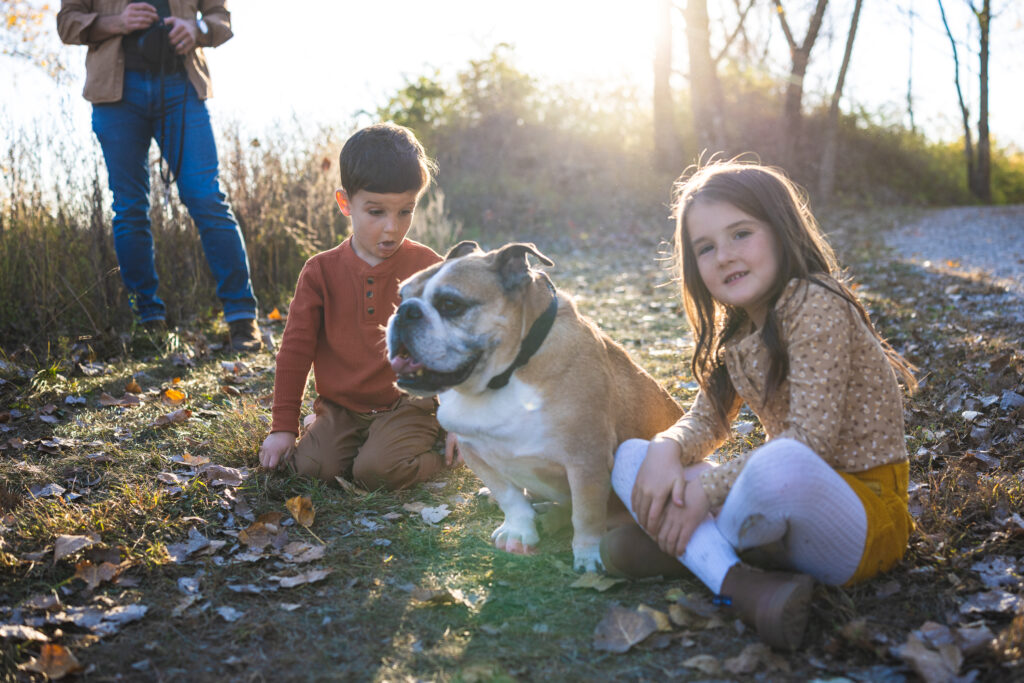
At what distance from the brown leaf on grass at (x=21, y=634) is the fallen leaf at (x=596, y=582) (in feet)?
5.74

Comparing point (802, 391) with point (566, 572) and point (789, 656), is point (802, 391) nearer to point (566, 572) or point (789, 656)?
point (789, 656)

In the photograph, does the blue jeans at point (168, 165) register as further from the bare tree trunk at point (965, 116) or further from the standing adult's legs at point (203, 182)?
the bare tree trunk at point (965, 116)

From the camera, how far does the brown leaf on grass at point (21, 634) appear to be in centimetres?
241

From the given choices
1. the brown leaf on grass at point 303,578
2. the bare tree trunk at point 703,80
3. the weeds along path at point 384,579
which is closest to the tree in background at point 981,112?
the bare tree trunk at point 703,80

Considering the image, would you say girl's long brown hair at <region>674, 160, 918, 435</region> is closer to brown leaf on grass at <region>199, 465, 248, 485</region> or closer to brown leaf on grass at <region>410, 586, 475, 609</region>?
brown leaf on grass at <region>410, 586, 475, 609</region>

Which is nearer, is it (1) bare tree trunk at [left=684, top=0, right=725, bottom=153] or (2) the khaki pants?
(2) the khaki pants

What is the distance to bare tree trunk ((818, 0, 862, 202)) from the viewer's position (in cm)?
1786

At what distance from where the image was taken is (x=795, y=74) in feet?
60.8

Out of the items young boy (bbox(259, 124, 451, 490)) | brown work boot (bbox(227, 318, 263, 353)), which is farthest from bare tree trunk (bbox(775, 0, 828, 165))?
young boy (bbox(259, 124, 451, 490))

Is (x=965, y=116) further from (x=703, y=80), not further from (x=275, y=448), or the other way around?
(x=275, y=448)

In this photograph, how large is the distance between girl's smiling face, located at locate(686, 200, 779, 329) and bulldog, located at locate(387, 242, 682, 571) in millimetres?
612

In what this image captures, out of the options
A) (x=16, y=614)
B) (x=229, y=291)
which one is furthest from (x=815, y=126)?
(x=16, y=614)

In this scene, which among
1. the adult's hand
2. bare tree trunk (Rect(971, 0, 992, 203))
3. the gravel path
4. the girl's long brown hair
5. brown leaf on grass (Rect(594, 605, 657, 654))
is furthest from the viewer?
bare tree trunk (Rect(971, 0, 992, 203))

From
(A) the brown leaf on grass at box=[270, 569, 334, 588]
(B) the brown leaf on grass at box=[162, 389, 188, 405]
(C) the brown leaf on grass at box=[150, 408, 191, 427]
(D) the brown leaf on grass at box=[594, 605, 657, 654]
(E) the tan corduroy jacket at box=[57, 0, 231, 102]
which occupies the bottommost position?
(D) the brown leaf on grass at box=[594, 605, 657, 654]
